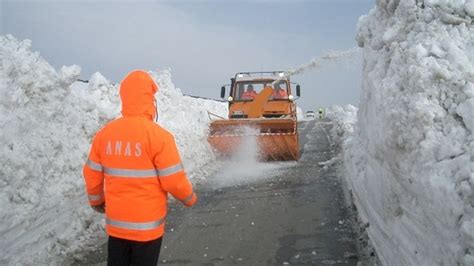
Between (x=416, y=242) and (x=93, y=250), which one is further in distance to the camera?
(x=93, y=250)

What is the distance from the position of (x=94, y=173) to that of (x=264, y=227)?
3595 millimetres

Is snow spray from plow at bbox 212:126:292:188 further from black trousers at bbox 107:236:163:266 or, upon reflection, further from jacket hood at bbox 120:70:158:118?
jacket hood at bbox 120:70:158:118

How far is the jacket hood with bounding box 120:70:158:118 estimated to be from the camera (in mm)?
3445

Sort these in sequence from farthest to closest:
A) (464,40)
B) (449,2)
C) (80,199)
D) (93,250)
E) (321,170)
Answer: (321,170) → (80,199) → (93,250) → (449,2) → (464,40)

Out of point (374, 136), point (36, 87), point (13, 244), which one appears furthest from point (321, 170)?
point (13, 244)

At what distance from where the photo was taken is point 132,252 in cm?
348

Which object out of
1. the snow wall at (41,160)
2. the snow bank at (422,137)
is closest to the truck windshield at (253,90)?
the snow wall at (41,160)

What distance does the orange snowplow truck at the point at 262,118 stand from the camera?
40.5ft

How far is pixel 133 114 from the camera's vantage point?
3.45 metres

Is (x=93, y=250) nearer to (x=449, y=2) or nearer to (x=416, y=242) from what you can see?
(x=416, y=242)

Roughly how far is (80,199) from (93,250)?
3.43 ft

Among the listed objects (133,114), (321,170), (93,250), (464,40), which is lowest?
(321,170)

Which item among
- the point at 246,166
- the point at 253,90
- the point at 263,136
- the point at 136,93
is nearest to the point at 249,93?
the point at 253,90

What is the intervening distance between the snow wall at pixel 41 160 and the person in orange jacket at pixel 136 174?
203 cm
